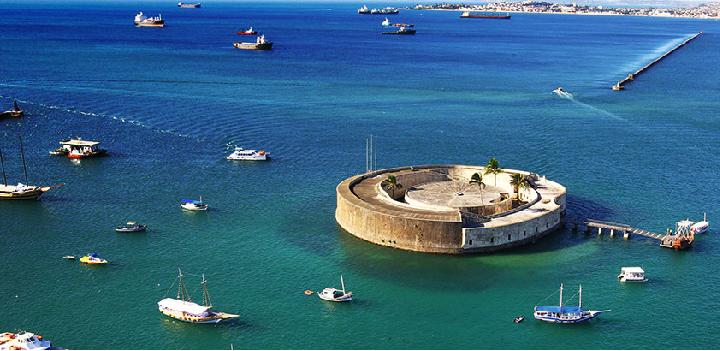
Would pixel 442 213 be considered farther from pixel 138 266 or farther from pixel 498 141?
pixel 498 141

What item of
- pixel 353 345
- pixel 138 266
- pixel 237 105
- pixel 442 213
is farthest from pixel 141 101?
pixel 353 345

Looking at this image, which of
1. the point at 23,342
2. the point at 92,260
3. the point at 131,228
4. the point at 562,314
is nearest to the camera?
the point at 23,342

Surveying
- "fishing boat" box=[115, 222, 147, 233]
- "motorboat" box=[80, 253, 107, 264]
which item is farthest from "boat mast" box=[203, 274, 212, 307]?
"fishing boat" box=[115, 222, 147, 233]

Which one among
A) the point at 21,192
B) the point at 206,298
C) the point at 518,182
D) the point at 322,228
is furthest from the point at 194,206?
the point at 518,182

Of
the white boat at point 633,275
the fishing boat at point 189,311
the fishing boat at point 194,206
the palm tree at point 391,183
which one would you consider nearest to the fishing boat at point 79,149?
the fishing boat at point 194,206

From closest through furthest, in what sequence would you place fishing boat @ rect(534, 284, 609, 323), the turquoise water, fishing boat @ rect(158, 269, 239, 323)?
fishing boat @ rect(158, 269, 239, 323) < the turquoise water < fishing boat @ rect(534, 284, 609, 323)

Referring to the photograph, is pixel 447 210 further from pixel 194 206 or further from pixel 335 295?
pixel 194 206

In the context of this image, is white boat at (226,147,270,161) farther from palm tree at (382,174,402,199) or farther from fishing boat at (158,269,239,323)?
fishing boat at (158,269,239,323)
